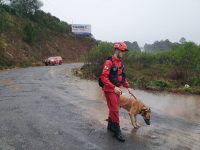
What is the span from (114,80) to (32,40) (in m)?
46.4

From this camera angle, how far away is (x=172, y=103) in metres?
15.7

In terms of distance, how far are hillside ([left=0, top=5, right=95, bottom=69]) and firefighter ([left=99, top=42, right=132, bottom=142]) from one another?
3038cm

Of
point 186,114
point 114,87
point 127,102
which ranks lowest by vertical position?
point 186,114

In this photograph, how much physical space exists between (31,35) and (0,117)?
144 ft

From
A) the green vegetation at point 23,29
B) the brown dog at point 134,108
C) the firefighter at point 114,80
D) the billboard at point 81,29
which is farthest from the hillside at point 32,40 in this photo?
the firefighter at point 114,80

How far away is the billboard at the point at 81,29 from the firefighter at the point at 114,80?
78.8 metres

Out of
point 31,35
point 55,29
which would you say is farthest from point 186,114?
point 55,29

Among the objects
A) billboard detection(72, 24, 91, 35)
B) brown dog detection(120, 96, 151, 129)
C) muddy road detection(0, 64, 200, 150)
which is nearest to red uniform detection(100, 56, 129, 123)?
muddy road detection(0, 64, 200, 150)

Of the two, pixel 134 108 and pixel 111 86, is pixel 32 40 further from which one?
pixel 111 86

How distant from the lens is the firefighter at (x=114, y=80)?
763 centimetres

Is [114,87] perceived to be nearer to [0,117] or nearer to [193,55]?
[0,117]

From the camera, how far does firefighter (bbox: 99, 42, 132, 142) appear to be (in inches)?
301

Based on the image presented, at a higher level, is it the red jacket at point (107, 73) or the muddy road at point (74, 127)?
the red jacket at point (107, 73)

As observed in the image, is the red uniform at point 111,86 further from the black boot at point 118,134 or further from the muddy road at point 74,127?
the muddy road at point 74,127
